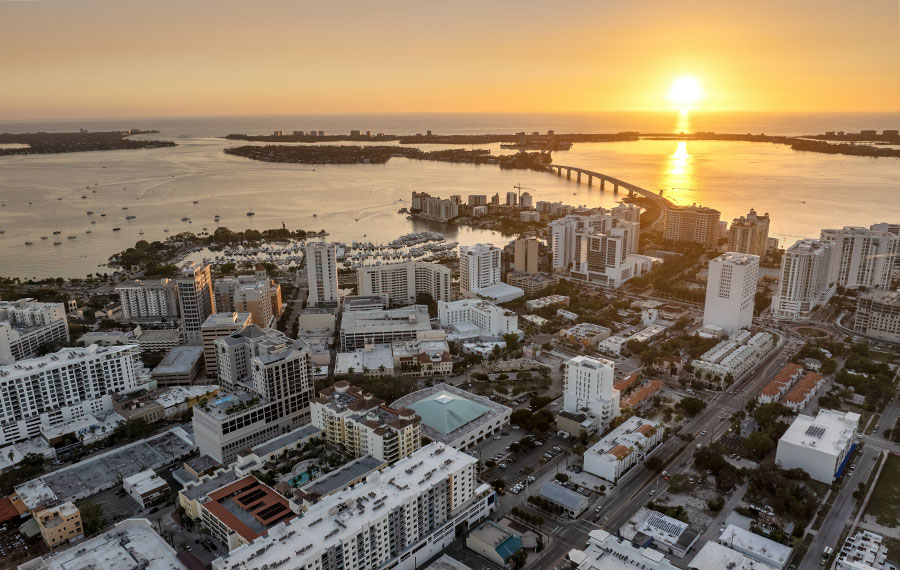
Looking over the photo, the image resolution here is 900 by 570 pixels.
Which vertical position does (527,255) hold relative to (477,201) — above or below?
below

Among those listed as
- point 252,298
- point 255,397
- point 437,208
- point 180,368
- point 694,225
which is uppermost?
point 694,225

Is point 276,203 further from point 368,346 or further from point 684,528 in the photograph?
point 684,528

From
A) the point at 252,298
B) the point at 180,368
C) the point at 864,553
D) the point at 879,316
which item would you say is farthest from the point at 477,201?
the point at 864,553

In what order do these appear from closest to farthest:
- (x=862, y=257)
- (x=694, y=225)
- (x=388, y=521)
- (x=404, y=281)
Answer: (x=388, y=521) < (x=862, y=257) < (x=404, y=281) < (x=694, y=225)

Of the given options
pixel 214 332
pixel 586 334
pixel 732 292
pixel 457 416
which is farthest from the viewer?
pixel 586 334

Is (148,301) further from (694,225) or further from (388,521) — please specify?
(694,225)

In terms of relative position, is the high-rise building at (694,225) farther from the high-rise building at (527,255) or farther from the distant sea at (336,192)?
the high-rise building at (527,255)
